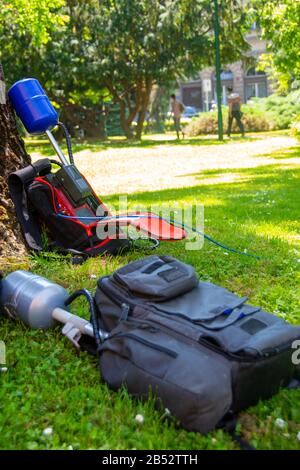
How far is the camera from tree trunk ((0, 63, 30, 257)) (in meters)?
4.23

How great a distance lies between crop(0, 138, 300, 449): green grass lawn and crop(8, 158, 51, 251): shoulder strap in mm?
243

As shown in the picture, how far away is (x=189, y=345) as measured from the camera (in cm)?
246

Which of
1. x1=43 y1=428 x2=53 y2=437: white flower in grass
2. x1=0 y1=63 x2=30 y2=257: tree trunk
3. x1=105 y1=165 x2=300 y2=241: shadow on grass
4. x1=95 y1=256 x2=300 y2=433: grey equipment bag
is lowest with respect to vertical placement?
x1=105 y1=165 x2=300 y2=241: shadow on grass

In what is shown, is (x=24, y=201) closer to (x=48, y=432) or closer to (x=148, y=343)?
(x=148, y=343)

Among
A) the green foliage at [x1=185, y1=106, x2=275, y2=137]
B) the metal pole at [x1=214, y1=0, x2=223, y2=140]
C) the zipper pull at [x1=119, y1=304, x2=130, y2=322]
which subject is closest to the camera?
the zipper pull at [x1=119, y1=304, x2=130, y2=322]

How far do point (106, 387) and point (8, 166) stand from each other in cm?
239

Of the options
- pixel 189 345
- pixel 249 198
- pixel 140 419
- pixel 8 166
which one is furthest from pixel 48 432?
pixel 249 198

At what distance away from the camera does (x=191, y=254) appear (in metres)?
4.76

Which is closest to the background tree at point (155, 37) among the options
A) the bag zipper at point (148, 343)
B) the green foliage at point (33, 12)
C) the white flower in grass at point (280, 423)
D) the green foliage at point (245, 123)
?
the green foliage at point (245, 123)

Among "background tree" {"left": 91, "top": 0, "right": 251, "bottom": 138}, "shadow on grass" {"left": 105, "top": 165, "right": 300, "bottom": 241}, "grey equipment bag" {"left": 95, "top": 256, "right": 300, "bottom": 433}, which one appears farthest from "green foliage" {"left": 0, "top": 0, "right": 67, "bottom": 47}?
"grey equipment bag" {"left": 95, "top": 256, "right": 300, "bottom": 433}

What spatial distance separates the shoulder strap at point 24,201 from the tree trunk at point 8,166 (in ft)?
0.16

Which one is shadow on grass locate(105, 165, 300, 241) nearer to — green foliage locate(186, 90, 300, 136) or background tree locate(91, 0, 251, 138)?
background tree locate(91, 0, 251, 138)

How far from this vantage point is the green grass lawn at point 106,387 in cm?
229
